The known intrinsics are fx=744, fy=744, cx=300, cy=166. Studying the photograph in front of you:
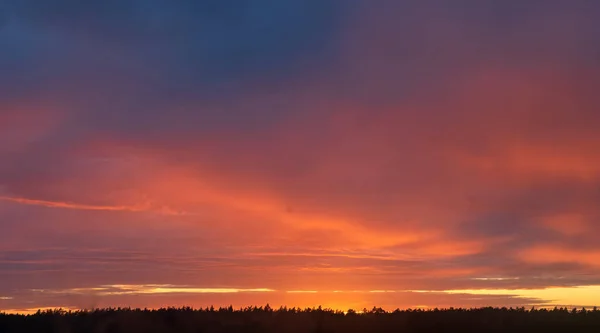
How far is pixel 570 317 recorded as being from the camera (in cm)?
3709

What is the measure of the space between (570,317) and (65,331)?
24039mm

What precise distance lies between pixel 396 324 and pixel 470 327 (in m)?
3.35

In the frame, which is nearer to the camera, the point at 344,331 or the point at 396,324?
the point at 344,331

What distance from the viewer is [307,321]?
109ft

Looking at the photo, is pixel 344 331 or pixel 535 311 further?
pixel 535 311

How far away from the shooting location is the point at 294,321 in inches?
1299

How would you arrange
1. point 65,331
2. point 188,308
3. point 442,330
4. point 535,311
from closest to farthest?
1. point 65,331
2. point 442,330
3. point 188,308
4. point 535,311

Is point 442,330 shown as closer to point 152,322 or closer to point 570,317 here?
point 570,317

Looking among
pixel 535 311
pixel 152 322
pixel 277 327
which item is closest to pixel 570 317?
pixel 535 311

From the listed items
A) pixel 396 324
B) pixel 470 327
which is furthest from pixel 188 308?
pixel 470 327

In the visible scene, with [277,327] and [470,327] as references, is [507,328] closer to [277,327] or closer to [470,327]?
[470,327]

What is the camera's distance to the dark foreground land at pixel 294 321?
3136 cm

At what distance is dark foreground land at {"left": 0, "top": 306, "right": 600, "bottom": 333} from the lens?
31.4m

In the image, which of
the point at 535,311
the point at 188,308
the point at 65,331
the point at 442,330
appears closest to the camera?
the point at 65,331
